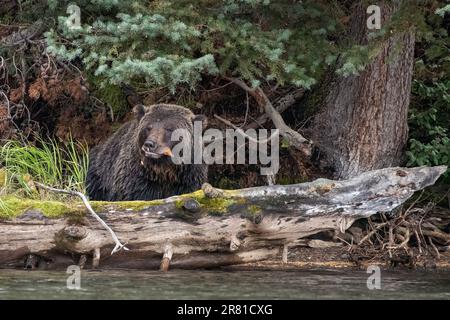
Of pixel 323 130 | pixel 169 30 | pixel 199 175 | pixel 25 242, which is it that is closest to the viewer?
pixel 25 242

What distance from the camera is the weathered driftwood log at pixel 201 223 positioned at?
9398mm

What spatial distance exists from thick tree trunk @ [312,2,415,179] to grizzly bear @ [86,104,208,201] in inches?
70.7

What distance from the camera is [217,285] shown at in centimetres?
877

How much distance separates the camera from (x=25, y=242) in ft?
30.8

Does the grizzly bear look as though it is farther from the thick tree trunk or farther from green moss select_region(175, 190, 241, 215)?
the thick tree trunk

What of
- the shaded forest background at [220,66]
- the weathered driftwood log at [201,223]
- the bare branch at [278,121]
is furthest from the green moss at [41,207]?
the bare branch at [278,121]

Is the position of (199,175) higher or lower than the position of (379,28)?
lower

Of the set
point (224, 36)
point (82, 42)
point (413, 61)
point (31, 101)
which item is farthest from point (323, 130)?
point (31, 101)

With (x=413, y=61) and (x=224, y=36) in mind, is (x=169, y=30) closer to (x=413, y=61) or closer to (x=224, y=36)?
(x=224, y=36)

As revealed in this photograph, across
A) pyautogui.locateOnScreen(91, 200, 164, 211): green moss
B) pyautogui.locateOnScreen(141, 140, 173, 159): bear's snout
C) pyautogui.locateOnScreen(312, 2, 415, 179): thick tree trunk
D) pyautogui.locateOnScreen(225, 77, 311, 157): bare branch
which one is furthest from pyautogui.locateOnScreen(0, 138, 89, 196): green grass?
pyautogui.locateOnScreen(312, 2, 415, 179): thick tree trunk

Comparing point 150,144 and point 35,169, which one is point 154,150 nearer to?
point 150,144

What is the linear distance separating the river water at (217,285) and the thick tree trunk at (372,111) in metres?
1.99

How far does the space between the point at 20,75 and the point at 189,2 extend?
3.31 meters

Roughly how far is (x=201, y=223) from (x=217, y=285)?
933 millimetres
